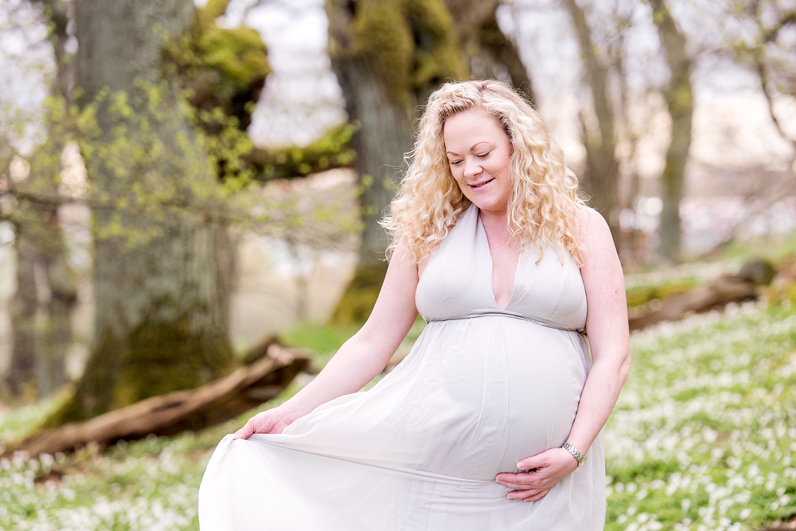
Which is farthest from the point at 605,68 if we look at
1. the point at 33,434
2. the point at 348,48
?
the point at 33,434

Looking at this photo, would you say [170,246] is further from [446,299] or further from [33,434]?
[446,299]

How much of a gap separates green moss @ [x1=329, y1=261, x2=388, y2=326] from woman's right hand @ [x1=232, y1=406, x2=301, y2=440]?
292 inches

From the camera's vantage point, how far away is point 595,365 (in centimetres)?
245

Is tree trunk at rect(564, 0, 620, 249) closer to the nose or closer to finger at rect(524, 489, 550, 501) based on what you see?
the nose

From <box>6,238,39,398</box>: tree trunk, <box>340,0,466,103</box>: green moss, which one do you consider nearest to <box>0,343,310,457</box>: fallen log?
<box>340,0,466,103</box>: green moss

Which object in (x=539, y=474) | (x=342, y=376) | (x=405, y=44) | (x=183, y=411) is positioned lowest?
(x=183, y=411)

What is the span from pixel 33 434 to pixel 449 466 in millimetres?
5945

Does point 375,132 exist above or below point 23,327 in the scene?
above

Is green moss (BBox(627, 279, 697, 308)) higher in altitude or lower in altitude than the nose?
lower

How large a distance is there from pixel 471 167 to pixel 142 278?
235 inches

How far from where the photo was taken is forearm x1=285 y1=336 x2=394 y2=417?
8.97 ft

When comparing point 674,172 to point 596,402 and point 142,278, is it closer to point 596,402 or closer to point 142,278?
point 142,278

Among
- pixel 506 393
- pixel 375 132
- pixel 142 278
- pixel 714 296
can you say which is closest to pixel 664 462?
pixel 506 393

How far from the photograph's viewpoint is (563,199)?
2.57 meters
